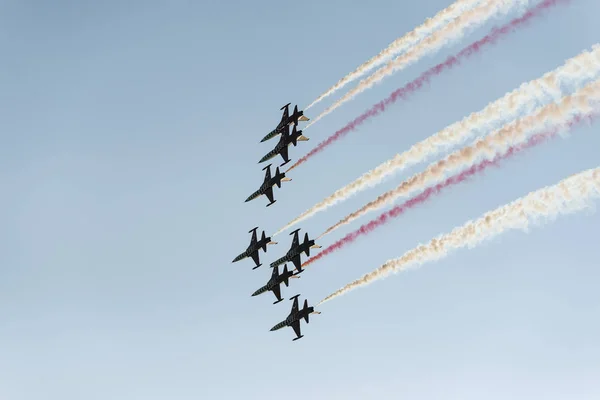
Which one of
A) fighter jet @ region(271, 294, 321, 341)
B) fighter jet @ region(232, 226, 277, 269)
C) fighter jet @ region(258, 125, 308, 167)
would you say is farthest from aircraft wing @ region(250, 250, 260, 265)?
fighter jet @ region(258, 125, 308, 167)

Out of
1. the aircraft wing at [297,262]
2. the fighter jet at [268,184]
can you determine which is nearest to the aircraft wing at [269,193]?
the fighter jet at [268,184]

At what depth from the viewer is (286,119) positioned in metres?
85.3

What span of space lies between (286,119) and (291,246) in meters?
12.9

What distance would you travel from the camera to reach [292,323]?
8419 cm

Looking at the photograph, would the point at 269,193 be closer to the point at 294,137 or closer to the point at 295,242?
the point at 294,137

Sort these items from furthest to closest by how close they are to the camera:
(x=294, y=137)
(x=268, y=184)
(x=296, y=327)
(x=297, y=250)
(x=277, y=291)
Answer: (x=277, y=291) < (x=268, y=184) < (x=296, y=327) < (x=294, y=137) < (x=297, y=250)

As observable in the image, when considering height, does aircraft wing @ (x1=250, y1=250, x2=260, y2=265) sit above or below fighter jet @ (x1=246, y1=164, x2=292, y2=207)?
below

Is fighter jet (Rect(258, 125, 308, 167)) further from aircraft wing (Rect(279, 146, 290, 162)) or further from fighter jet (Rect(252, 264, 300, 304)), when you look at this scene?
fighter jet (Rect(252, 264, 300, 304))

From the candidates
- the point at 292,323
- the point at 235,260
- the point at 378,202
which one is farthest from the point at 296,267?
the point at 378,202

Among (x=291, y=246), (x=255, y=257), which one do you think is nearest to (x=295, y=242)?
(x=291, y=246)

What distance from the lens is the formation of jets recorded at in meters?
80.5

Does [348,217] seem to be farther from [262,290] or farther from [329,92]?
[262,290]

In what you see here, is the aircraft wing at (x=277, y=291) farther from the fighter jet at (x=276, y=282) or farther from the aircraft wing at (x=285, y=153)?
the aircraft wing at (x=285, y=153)

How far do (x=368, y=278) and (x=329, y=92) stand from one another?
14667 mm
